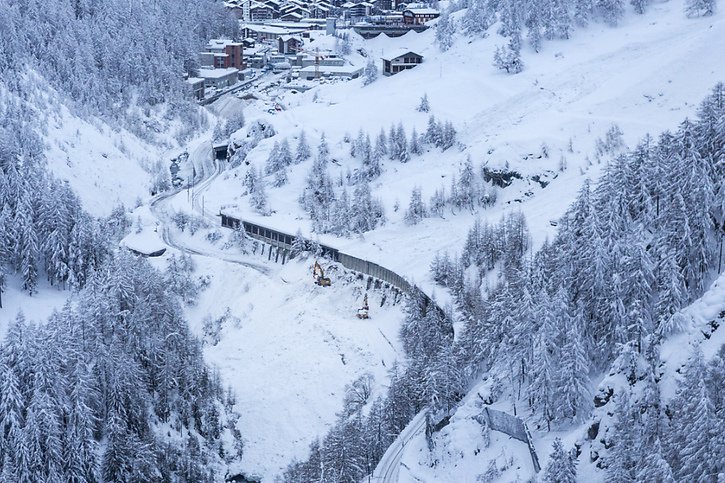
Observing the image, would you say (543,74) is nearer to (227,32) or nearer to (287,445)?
(287,445)

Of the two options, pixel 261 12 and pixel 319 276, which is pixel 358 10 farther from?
pixel 319 276

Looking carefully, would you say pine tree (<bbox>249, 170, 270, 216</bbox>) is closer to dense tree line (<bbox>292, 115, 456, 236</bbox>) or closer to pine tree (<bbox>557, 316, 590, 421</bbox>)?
dense tree line (<bbox>292, 115, 456, 236</bbox>)

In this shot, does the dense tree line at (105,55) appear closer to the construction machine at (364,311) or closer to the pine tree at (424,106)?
Answer: the pine tree at (424,106)

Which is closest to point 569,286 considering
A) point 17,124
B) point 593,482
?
point 593,482

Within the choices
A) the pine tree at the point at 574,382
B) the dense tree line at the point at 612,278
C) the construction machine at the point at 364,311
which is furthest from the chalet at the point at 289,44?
the pine tree at the point at 574,382

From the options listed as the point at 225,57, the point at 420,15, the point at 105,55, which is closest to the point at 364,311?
the point at 105,55
